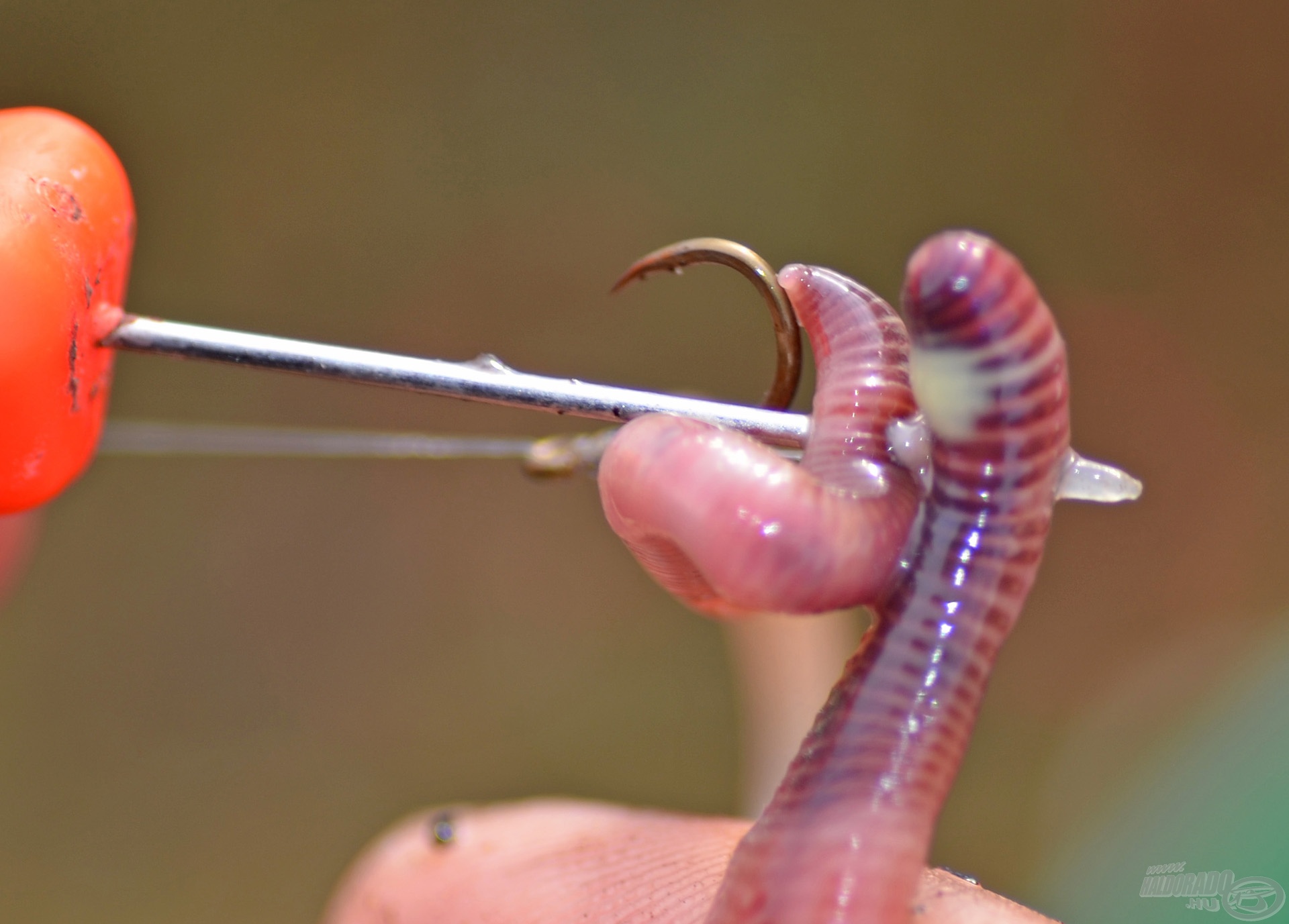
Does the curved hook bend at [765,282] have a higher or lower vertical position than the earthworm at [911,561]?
higher

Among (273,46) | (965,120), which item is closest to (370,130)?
(273,46)

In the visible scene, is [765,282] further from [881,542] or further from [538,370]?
[538,370]

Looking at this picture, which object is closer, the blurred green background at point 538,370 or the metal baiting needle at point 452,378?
the metal baiting needle at point 452,378

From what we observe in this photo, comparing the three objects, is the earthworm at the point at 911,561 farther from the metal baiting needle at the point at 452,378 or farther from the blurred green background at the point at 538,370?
the blurred green background at the point at 538,370

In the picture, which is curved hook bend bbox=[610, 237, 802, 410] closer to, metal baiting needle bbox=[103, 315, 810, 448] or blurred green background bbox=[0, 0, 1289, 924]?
metal baiting needle bbox=[103, 315, 810, 448]

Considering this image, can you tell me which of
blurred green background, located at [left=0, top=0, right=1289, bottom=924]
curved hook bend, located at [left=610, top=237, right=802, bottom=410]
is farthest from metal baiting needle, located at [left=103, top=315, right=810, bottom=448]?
blurred green background, located at [left=0, top=0, right=1289, bottom=924]

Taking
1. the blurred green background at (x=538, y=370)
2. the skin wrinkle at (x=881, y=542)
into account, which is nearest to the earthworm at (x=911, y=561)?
the skin wrinkle at (x=881, y=542)

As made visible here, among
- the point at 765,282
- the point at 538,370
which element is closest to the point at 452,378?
the point at 765,282
